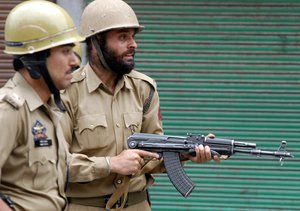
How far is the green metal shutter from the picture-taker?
789 cm

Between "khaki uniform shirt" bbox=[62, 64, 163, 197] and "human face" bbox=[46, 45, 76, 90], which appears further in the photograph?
"khaki uniform shirt" bbox=[62, 64, 163, 197]

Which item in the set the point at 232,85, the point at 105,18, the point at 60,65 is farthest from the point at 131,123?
the point at 232,85

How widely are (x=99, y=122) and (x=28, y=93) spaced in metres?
1.17

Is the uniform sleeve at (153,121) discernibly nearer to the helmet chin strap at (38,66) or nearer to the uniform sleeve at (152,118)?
the uniform sleeve at (152,118)

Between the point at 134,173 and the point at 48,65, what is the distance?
124 cm

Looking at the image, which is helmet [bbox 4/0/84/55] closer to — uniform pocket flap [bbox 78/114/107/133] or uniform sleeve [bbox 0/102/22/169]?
uniform sleeve [bbox 0/102/22/169]

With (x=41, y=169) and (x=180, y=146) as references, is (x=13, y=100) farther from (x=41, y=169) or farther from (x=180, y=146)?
(x=180, y=146)

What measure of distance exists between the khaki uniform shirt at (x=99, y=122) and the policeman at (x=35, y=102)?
96 cm

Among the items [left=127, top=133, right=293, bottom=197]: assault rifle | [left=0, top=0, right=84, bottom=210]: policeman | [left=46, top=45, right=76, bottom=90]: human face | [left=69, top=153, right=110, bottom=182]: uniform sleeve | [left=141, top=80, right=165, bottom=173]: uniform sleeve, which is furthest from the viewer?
[left=141, top=80, right=165, bottom=173]: uniform sleeve

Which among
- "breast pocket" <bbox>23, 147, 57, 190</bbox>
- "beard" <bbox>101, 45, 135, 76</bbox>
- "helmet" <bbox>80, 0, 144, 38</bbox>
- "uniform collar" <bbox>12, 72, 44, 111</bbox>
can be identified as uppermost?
"helmet" <bbox>80, 0, 144, 38</bbox>

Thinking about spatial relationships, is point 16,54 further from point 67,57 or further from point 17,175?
point 17,175

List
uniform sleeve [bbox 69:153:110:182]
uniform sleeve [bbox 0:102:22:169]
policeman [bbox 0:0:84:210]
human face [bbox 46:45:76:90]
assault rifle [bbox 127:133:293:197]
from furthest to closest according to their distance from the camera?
assault rifle [bbox 127:133:293:197] → uniform sleeve [bbox 69:153:110:182] → human face [bbox 46:45:76:90] → policeman [bbox 0:0:84:210] → uniform sleeve [bbox 0:102:22:169]

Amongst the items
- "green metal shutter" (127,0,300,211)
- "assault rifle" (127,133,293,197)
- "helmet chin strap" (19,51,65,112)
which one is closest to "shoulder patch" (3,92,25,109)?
"helmet chin strap" (19,51,65,112)

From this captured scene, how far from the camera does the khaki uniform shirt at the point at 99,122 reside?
17.8 ft
